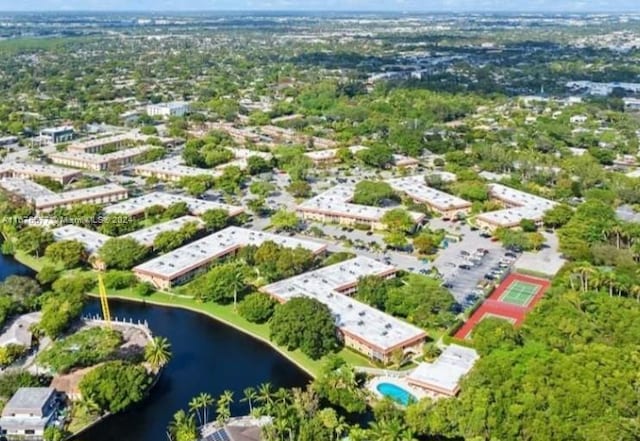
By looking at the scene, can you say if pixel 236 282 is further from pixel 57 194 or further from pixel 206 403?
pixel 57 194

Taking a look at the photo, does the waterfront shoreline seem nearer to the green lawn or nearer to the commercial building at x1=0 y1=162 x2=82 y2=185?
the green lawn

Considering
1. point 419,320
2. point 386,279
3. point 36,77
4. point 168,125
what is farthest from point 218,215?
point 36,77

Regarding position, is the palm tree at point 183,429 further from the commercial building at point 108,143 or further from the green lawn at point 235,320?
the commercial building at point 108,143

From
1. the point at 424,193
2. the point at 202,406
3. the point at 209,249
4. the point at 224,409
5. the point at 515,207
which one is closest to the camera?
the point at 224,409

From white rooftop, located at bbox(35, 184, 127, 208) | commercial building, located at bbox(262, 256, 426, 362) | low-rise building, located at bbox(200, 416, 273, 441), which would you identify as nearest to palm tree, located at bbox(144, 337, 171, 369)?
low-rise building, located at bbox(200, 416, 273, 441)

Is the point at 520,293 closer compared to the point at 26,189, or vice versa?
the point at 520,293

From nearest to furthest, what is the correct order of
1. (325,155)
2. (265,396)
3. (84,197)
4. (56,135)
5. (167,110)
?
(265,396) → (84,197) → (325,155) → (56,135) → (167,110)

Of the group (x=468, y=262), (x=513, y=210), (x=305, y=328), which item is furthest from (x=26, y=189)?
(x=513, y=210)

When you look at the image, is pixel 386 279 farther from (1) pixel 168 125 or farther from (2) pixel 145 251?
(1) pixel 168 125
